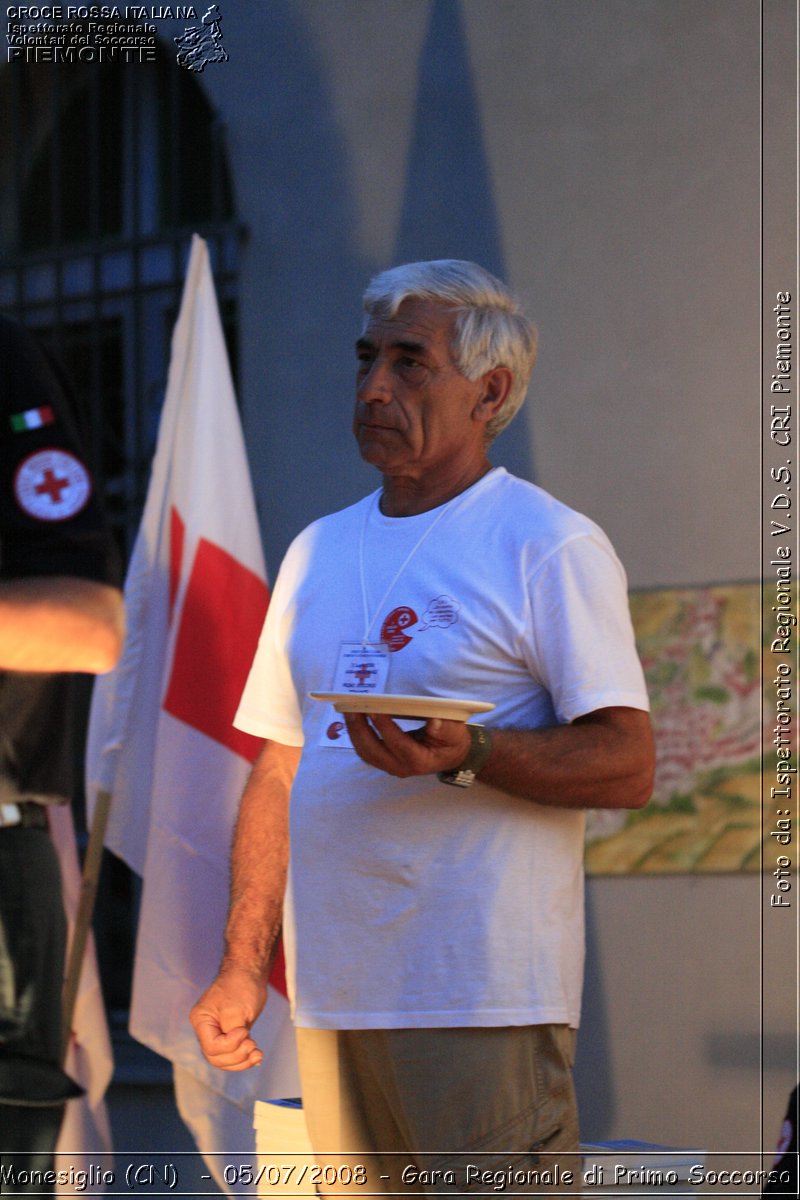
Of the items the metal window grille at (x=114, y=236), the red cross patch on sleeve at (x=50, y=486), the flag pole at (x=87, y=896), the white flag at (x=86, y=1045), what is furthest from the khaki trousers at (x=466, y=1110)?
the metal window grille at (x=114, y=236)

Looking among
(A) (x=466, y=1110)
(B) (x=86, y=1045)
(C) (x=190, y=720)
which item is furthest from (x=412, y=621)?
(B) (x=86, y=1045)

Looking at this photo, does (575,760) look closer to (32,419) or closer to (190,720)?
(32,419)

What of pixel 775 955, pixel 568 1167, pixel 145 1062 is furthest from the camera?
pixel 145 1062

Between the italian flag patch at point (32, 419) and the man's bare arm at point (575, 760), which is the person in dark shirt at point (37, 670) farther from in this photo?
the man's bare arm at point (575, 760)

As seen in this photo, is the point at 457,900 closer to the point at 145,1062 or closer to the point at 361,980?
the point at 361,980

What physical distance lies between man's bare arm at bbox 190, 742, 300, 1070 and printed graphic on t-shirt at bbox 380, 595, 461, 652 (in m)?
0.44

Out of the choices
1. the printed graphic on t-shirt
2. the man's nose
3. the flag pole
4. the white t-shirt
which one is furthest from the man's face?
the flag pole

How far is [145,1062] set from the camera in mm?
4410

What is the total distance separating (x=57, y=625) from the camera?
5.36ft

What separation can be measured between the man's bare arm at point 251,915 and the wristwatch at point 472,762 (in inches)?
21.9

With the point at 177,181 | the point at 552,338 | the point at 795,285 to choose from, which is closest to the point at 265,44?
the point at 177,181

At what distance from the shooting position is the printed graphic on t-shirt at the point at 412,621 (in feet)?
7.42

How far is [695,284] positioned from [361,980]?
2.27 m

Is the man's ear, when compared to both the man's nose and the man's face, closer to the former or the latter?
the man's face
